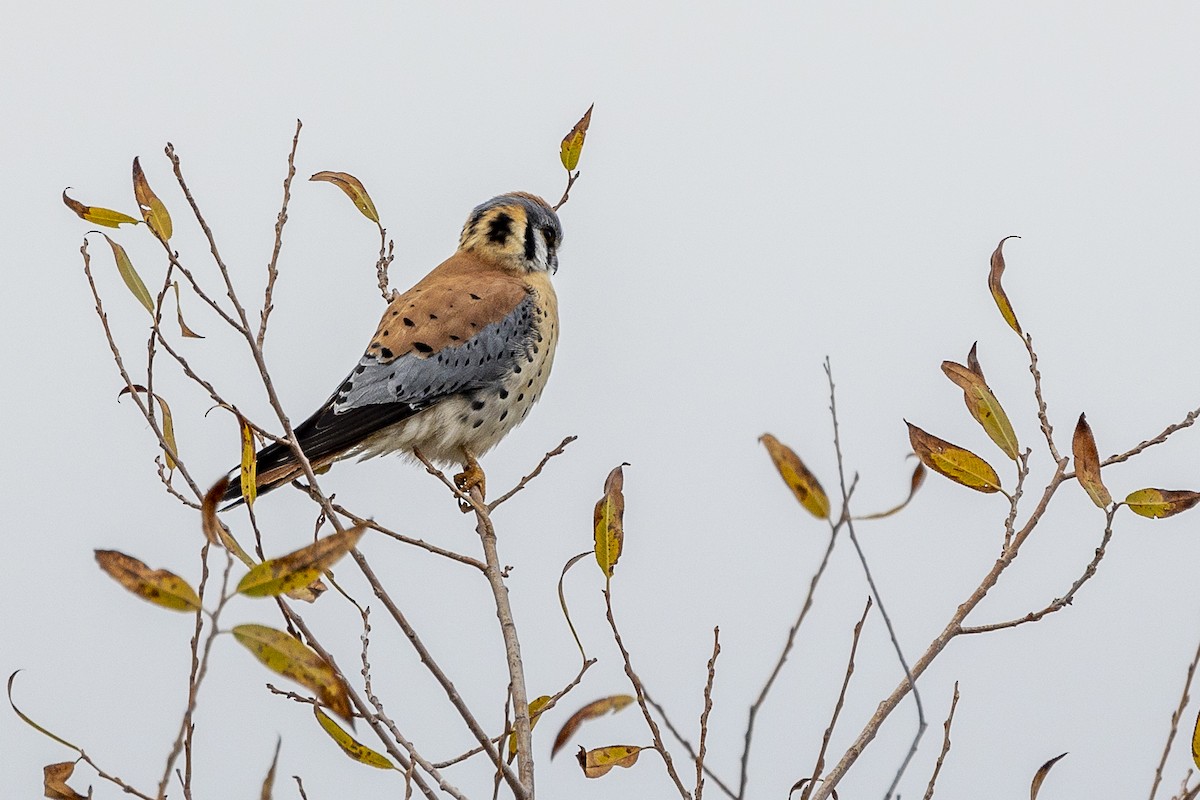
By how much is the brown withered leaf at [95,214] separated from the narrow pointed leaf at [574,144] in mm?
965

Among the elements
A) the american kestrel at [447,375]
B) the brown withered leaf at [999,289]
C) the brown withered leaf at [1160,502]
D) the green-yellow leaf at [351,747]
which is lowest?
the green-yellow leaf at [351,747]

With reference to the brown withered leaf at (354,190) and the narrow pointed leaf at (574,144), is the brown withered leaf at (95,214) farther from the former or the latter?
the narrow pointed leaf at (574,144)

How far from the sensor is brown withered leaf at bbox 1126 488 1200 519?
81.5 inches

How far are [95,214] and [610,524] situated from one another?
1014 millimetres

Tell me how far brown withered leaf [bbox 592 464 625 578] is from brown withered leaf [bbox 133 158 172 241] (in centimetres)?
86

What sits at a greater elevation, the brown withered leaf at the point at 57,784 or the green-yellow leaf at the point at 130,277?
the green-yellow leaf at the point at 130,277

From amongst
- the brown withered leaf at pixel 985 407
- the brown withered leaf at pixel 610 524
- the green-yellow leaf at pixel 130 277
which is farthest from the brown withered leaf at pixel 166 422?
the brown withered leaf at pixel 985 407

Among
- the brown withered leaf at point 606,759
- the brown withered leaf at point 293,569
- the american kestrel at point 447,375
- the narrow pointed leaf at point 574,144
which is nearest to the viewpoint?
the brown withered leaf at point 293,569

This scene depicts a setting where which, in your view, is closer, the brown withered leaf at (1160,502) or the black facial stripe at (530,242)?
the brown withered leaf at (1160,502)

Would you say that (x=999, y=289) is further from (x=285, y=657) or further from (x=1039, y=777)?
(x=285, y=657)

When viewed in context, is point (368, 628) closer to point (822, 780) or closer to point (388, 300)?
point (822, 780)

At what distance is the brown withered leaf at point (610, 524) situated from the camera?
7.09 ft

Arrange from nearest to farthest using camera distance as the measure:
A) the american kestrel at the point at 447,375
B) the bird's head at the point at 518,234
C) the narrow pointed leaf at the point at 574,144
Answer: the narrow pointed leaf at the point at 574,144 < the american kestrel at the point at 447,375 < the bird's head at the point at 518,234

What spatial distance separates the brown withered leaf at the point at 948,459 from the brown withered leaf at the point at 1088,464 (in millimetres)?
163
